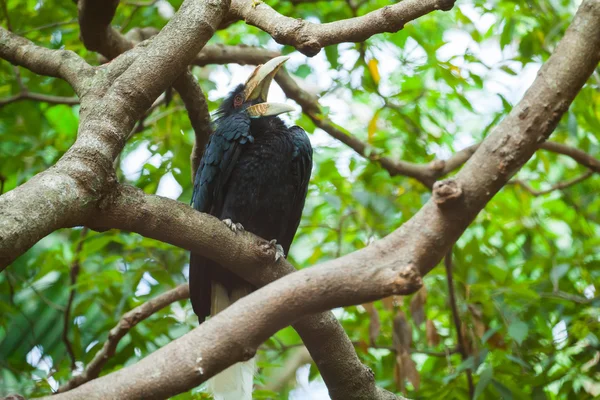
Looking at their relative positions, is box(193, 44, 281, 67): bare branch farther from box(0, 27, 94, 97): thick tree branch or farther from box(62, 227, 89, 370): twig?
box(62, 227, 89, 370): twig

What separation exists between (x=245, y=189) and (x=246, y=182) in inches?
1.8

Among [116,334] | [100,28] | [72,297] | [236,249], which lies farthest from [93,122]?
[72,297]

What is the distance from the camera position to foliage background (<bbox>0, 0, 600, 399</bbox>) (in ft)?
15.4

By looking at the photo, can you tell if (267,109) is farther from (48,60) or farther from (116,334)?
(116,334)

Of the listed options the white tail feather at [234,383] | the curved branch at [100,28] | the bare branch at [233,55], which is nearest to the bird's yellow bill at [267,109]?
the bare branch at [233,55]

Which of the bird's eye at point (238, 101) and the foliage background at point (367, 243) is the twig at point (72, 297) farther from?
the bird's eye at point (238, 101)

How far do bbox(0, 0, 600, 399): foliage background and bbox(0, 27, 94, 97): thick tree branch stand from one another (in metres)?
1.02

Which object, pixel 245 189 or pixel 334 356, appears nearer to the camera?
pixel 334 356

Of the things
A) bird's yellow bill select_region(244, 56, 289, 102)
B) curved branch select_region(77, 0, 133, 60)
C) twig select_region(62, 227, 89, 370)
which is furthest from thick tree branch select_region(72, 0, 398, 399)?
twig select_region(62, 227, 89, 370)

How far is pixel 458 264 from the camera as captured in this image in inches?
199

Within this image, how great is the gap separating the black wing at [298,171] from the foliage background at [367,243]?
1.79ft

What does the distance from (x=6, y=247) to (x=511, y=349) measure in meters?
3.85

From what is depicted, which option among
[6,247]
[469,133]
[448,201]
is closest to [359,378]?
[448,201]

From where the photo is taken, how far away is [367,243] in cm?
521
